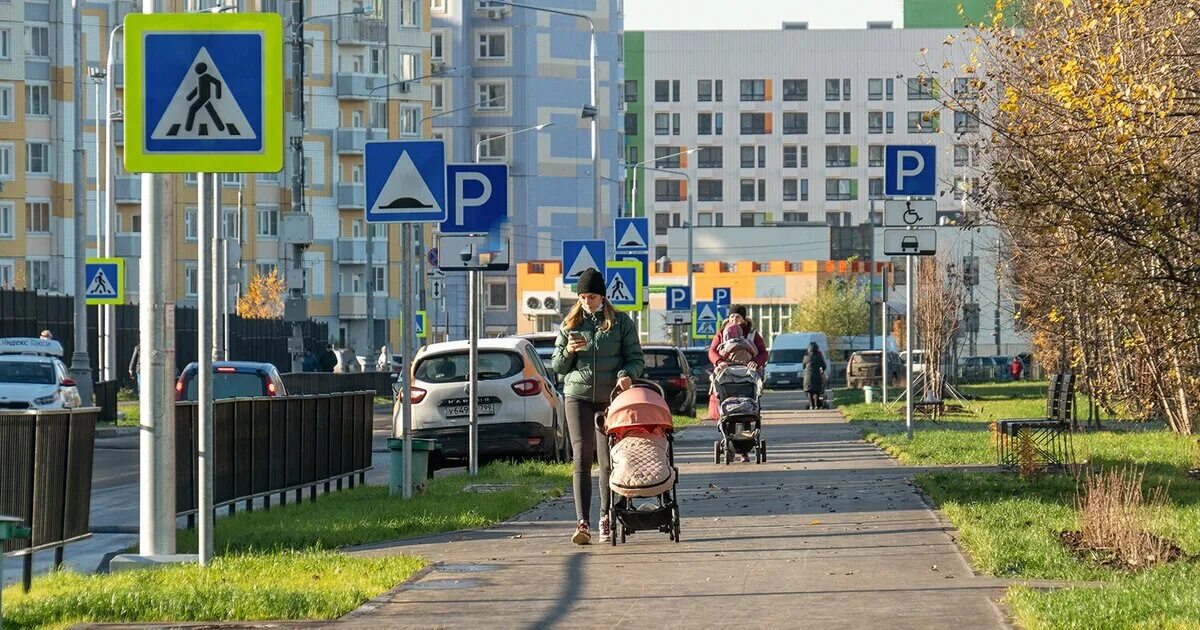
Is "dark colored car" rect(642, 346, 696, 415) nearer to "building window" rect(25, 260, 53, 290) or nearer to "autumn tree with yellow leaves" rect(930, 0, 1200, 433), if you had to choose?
"autumn tree with yellow leaves" rect(930, 0, 1200, 433)

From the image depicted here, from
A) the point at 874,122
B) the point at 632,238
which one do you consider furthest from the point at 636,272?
the point at 874,122

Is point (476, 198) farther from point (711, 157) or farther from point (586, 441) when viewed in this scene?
point (711, 157)

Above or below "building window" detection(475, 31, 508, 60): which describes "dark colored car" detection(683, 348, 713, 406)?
below

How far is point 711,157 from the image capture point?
142000mm

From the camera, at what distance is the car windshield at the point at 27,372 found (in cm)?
3197

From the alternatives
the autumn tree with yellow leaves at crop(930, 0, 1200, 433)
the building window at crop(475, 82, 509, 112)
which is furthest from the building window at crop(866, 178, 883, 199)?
the autumn tree with yellow leaves at crop(930, 0, 1200, 433)

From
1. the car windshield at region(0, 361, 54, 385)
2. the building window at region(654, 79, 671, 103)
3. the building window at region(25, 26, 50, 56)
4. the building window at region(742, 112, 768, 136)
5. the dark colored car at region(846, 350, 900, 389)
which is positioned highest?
the building window at region(654, 79, 671, 103)

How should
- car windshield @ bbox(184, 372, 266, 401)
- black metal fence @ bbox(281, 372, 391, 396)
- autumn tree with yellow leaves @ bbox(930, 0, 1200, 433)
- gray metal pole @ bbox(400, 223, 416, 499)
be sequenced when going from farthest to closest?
1. black metal fence @ bbox(281, 372, 391, 396)
2. car windshield @ bbox(184, 372, 266, 401)
3. gray metal pole @ bbox(400, 223, 416, 499)
4. autumn tree with yellow leaves @ bbox(930, 0, 1200, 433)

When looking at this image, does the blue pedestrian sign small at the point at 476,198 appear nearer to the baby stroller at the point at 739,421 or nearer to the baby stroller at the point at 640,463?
the baby stroller at the point at 739,421

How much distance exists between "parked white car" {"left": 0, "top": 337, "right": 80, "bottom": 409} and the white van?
4055 cm

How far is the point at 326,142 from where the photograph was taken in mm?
98188

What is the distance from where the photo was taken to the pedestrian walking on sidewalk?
4703 centimetres

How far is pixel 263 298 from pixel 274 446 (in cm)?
7576

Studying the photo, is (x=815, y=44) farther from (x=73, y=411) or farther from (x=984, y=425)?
(x=73, y=411)
